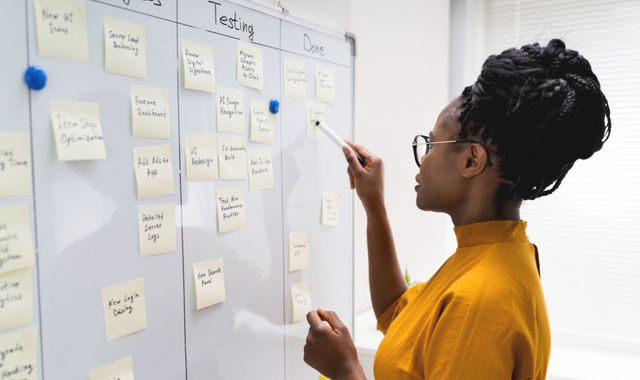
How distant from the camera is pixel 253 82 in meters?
1.12

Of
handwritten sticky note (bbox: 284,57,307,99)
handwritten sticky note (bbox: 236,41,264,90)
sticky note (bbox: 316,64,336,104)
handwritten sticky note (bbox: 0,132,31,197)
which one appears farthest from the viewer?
sticky note (bbox: 316,64,336,104)

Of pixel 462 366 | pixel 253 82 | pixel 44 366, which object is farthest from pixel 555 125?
pixel 44 366

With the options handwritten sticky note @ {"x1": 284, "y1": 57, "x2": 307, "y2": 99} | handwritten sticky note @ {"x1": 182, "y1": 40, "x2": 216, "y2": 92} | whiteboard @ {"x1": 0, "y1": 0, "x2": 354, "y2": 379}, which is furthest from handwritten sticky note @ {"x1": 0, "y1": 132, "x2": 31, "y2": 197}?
handwritten sticky note @ {"x1": 284, "y1": 57, "x2": 307, "y2": 99}

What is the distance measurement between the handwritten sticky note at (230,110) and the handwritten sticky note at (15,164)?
40 centimetres

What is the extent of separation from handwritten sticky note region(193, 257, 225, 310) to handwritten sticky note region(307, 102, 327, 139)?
463 millimetres

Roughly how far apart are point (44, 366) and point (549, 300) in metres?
2.39

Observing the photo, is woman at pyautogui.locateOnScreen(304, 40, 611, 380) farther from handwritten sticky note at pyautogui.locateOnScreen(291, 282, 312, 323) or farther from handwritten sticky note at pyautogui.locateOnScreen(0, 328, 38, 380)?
handwritten sticky note at pyautogui.locateOnScreen(0, 328, 38, 380)

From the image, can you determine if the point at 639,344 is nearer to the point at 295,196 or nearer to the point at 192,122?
the point at 295,196

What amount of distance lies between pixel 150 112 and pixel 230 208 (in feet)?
0.94

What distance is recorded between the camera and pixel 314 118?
1334 millimetres

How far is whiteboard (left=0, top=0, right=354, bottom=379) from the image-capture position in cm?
76

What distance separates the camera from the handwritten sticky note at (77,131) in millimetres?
756

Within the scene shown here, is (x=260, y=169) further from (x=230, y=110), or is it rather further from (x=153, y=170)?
(x=153, y=170)

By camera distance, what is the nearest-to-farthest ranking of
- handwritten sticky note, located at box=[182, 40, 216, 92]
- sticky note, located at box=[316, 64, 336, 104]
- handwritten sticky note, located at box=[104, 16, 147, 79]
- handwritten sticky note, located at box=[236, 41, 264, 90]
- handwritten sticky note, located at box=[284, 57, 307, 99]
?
1. handwritten sticky note, located at box=[104, 16, 147, 79]
2. handwritten sticky note, located at box=[182, 40, 216, 92]
3. handwritten sticky note, located at box=[236, 41, 264, 90]
4. handwritten sticky note, located at box=[284, 57, 307, 99]
5. sticky note, located at box=[316, 64, 336, 104]
